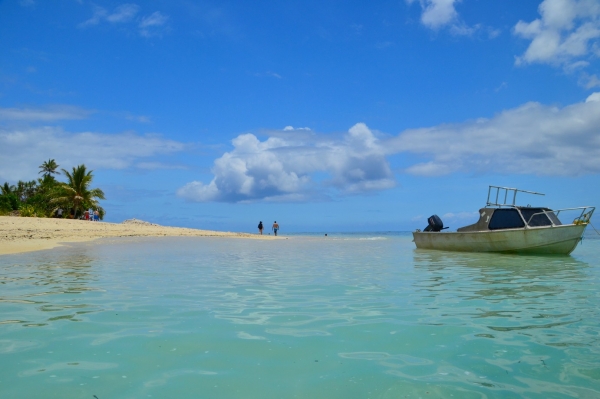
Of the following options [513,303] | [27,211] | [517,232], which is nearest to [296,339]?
[513,303]

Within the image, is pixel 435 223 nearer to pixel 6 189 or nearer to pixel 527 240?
pixel 527 240

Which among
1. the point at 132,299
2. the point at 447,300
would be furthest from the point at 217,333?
the point at 447,300

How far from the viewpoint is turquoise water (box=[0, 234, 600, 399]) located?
12.7 feet

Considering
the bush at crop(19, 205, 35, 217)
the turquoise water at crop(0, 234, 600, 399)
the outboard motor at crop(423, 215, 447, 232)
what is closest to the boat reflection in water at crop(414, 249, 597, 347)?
the turquoise water at crop(0, 234, 600, 399)

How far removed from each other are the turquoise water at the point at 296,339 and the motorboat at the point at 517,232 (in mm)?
8623

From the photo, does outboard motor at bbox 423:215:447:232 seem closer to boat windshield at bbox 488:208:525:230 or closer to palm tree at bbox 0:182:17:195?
boat windshield at bbox 488:208:525:230

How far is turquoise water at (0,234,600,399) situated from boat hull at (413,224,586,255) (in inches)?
337

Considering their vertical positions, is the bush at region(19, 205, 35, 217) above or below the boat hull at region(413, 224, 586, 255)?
above

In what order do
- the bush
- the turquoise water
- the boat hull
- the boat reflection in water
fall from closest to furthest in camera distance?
the turquoise water → the boat reflection in water → the boat hull → the bush

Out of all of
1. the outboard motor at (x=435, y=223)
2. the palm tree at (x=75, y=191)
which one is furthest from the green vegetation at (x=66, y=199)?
the outboard motor at (x=435, y=223)

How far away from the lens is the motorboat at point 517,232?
Result: 1809 cm

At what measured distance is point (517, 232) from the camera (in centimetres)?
1838

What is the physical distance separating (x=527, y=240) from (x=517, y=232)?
1.65ft

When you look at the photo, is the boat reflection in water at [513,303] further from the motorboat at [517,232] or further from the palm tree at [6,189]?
the palm tree at [6,189]
